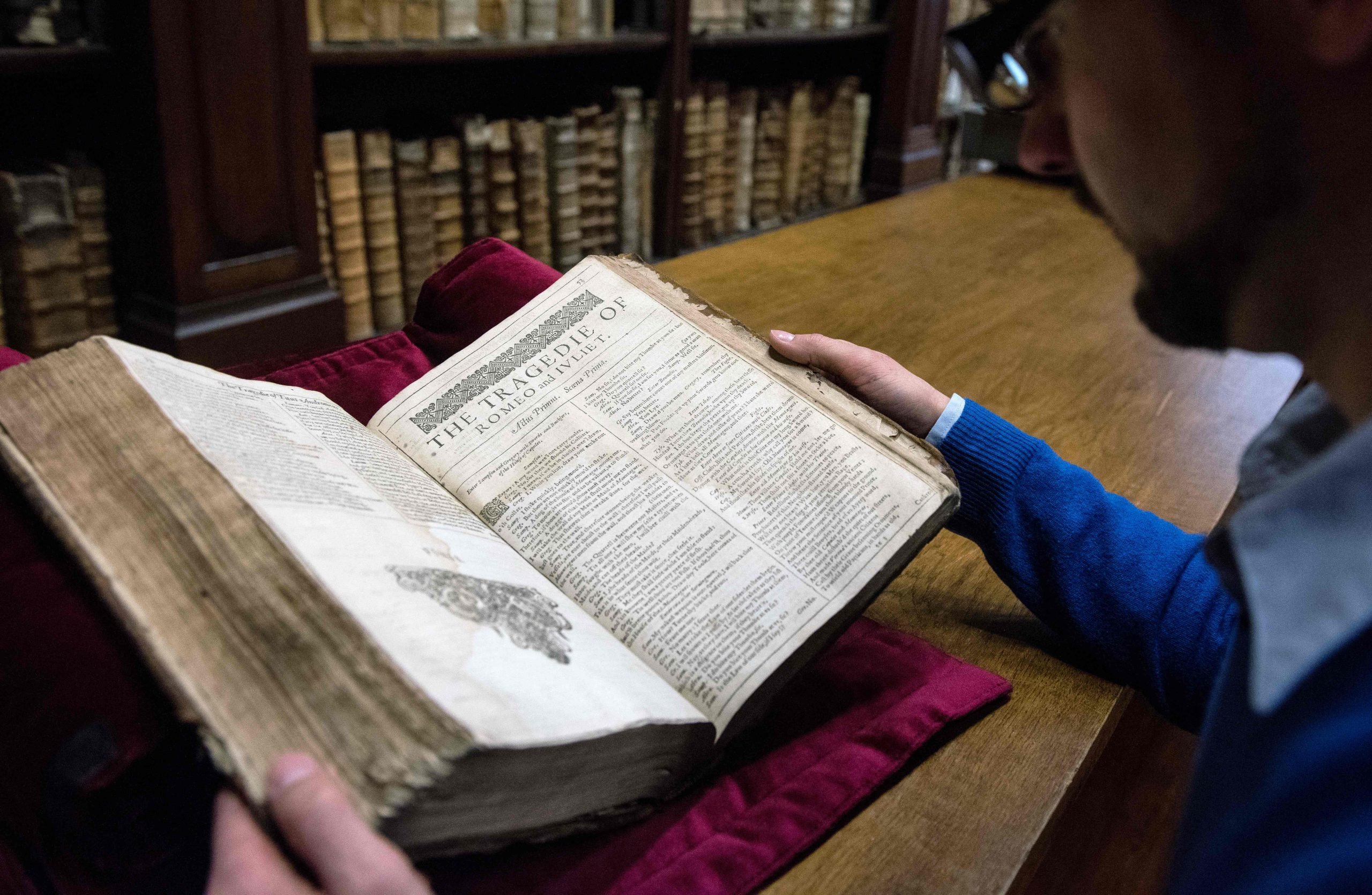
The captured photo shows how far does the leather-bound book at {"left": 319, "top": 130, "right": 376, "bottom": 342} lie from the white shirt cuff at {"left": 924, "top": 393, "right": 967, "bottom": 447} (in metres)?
1.21

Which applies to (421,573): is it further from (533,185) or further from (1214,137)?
(533,185)

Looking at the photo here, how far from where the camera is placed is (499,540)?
578 mm

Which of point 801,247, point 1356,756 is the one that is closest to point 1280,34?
point 1356,756

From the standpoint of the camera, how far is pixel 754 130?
2.47 metres

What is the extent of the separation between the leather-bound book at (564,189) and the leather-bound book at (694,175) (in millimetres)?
276

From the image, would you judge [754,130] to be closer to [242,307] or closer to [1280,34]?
[242,307]

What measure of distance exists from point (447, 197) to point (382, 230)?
0.45 feet

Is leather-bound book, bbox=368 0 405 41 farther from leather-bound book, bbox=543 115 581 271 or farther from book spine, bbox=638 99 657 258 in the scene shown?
book spine, bbox=638 99 657 258

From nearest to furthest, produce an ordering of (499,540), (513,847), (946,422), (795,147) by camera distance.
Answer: (513,847), (499,540), (946,422), (795,147)

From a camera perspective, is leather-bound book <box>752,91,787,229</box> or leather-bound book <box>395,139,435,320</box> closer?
leather-bound book <box>395,139,435,320</box>

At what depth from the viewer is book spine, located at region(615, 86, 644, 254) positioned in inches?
82.0

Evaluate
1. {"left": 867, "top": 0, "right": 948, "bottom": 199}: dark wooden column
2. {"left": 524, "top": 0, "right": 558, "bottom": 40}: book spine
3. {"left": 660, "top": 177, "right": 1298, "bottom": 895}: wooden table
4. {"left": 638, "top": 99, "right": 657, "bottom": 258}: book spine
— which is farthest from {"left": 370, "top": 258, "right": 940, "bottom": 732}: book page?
{"left": 867, "top": 0, "right": 948, "bottom": 199}: dark wooden column

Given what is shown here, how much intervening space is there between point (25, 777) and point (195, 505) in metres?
0.12

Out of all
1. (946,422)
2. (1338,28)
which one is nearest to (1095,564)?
(946,422)
